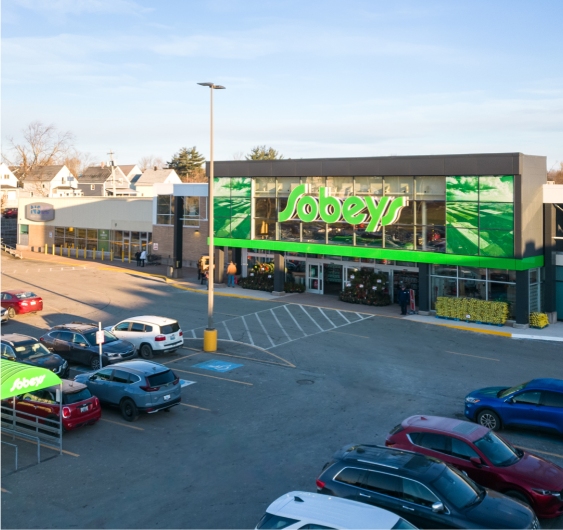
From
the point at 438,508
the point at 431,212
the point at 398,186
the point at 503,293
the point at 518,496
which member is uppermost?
the point at 398,186

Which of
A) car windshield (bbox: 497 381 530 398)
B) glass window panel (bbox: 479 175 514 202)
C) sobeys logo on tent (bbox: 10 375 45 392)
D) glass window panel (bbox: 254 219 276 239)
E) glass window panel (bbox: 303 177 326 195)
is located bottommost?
car windshield (bbox: 497 381 530 398)

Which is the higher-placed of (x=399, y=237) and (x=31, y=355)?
(x=399, y=237)

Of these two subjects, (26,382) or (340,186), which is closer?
(26,382)

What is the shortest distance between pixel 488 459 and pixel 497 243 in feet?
60.1

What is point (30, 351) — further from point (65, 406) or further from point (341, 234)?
point (341, 234)

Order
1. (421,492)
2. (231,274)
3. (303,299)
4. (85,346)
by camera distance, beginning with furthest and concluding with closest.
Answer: (231,274) < (303,299) < (85,346) < (421,492)

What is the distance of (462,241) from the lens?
2991cm

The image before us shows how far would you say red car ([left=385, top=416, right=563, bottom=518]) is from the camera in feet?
37.7

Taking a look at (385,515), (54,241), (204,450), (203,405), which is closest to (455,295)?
(203,405)

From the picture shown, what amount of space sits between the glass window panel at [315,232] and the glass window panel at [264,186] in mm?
3058

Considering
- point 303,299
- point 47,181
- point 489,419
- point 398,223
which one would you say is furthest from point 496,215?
point 47,181

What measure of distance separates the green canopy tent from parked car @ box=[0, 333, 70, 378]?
3927 mm

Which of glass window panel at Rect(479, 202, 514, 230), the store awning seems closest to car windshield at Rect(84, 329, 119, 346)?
the store awning

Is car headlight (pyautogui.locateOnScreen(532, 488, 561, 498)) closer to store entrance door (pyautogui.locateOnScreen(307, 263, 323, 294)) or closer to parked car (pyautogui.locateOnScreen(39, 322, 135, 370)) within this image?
parked car (pyautogui.locateOnScreen(39, 322, 135, 370))
